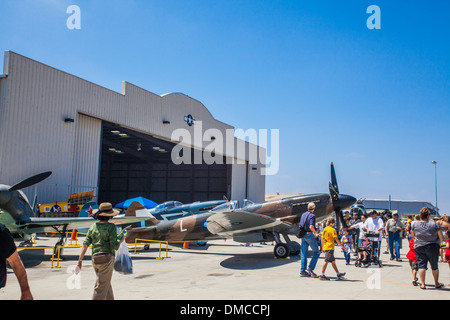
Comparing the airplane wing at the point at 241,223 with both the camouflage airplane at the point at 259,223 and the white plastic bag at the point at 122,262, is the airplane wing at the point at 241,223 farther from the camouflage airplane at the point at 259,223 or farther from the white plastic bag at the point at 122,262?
the white plastic bag at the point at 122,262

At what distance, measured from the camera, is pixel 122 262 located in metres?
5.10

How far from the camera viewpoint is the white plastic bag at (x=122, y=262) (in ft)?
16.6

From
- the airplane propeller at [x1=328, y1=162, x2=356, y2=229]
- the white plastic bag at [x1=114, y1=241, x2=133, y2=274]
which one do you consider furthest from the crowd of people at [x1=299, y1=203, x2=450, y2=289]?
the white plastic bag at [x1=114, y1=241, x2=133, y2=274]

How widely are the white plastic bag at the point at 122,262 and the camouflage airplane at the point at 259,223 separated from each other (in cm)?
546

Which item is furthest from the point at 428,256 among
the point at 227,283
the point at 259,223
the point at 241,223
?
the point at 241,223

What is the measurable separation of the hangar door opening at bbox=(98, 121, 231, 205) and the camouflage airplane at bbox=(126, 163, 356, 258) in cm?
2551

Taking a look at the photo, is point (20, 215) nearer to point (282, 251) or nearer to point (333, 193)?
point (282, 251)

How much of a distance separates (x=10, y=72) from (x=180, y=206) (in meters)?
11.7

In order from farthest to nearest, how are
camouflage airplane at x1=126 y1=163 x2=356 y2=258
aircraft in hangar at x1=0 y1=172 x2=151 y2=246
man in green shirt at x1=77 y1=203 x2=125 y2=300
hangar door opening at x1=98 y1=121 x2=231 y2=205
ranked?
hangar door opening at x1=98 y1=121 x2=231 y2=205 → camouflage airplane at x1=126 y1=163 x2=356 y2=258 → aircraft in hangar at x1=0 y1=172 x2=151 y2=246 → man in green shirt at x1=77 y1=203 x2=125 y2=300

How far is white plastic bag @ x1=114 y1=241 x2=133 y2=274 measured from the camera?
200 inches

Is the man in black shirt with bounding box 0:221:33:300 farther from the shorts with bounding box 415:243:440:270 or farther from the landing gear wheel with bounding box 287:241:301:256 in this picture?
the landing gear wheel with bounding box 287:241:301:256

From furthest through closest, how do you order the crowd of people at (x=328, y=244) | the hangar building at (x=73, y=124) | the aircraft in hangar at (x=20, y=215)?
the hangar building at (x=73, y=124), the aircraft in hangar at (x=20, y=215), the crowd of people at (x=328, y=244)

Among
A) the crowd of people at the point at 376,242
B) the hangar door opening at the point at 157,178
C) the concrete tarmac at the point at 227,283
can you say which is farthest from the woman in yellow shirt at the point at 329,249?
the hangar door opening at the point at 157,178

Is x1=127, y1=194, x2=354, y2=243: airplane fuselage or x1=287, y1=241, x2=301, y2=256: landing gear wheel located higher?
x1=127, y1=194, x2=354, y2=243: airplane fuselage
